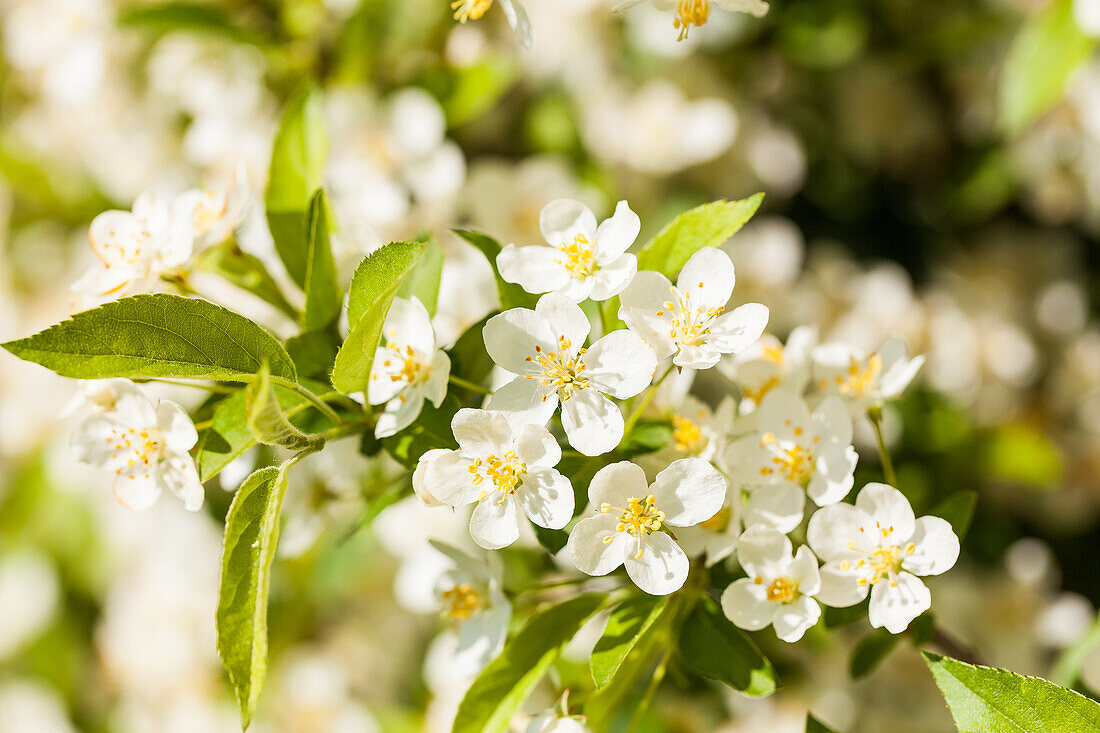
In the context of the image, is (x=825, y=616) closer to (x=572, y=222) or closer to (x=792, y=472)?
(x=792, y=472)

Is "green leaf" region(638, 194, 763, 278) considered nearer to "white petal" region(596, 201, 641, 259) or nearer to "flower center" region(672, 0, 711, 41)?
"white petal" region(596, 201, 641, 259)

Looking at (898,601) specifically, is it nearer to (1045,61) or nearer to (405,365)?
(405,365)

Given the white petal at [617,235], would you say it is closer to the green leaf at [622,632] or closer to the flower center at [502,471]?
the flower center at [502,471]

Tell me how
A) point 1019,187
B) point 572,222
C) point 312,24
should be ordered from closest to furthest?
point 572,222 < point 312,24 < point 1019,187

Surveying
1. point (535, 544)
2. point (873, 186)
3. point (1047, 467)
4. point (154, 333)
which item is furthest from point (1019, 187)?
point (154, 333)

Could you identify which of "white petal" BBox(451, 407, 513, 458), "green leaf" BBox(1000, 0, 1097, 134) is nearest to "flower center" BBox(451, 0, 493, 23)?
"white petal" BBox(451, 407, 513, 458)

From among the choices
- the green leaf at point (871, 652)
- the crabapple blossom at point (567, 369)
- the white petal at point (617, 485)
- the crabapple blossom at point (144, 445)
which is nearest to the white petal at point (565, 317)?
the crabapple blossom at point (567, 369)

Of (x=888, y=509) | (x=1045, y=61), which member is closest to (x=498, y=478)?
(x=888, y=509)
